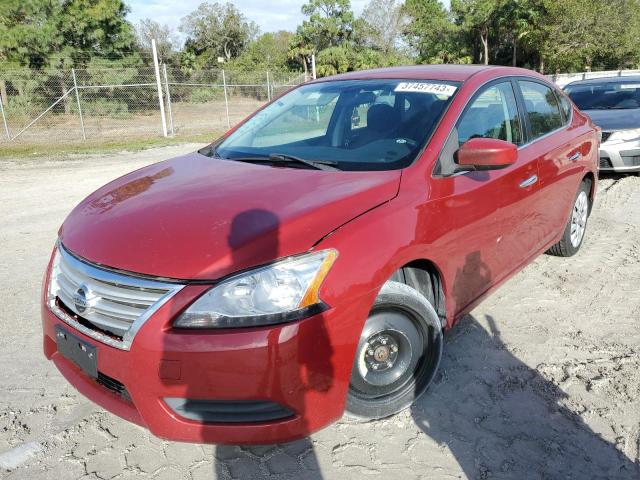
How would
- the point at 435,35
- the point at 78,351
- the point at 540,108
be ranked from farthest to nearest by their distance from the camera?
1. the point at 435,35
2. the point at 540,108
3. the point at 78,351

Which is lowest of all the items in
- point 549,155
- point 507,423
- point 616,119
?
point 507,423

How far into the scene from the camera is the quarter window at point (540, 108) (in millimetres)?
3840

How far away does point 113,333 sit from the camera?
2.14 m

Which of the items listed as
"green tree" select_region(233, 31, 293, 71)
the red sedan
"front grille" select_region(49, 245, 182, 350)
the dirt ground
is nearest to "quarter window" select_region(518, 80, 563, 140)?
the red sedan

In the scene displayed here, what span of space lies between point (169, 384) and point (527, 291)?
3.05 meters

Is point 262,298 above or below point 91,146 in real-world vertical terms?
above

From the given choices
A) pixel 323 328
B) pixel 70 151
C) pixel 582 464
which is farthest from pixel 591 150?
pixel 70 151

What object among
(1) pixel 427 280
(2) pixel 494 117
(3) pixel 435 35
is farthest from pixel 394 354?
(3) pixel 435 35

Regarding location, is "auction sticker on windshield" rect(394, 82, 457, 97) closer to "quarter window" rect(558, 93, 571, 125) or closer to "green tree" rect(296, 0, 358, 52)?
"quarter window" rect(558, 93, 571, 125)

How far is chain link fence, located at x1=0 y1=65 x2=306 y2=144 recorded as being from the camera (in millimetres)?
17328

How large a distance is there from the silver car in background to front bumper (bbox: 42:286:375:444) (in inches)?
275

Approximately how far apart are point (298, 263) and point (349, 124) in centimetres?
167

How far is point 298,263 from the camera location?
2098mm

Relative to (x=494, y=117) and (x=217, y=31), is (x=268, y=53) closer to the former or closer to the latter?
(x=217, y=31)
